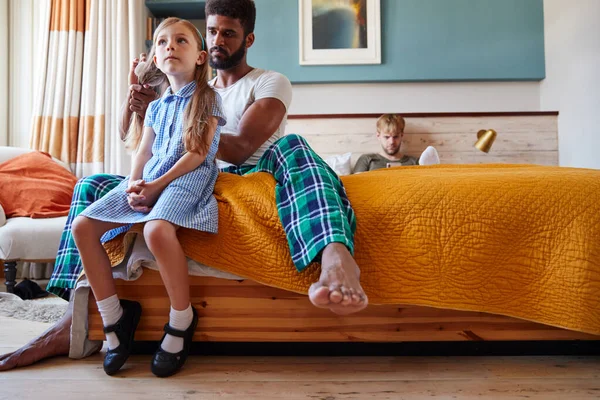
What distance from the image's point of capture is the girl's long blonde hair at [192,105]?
1246 millimetres

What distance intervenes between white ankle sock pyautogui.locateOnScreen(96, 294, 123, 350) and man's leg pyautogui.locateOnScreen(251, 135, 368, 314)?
445mm

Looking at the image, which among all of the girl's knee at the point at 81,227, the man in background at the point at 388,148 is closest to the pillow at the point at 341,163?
the man in background at the point at 388,148

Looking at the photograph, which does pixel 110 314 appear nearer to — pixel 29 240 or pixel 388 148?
pixel 29 240

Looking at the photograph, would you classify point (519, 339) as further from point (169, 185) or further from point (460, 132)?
point (460, 132)

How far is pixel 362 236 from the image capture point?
1196mm

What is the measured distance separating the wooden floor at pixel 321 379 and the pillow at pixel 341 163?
5.80 ft

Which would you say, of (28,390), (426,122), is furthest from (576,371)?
(426,122)

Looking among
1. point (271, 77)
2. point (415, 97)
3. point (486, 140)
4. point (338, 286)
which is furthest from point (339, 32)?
point (338, 286)

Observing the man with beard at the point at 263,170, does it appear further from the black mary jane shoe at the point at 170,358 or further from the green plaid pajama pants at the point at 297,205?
the black mary jane shoe at the point at 170,358

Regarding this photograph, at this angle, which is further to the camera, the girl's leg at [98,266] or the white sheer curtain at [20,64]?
the white sheer curtain at [20,64]

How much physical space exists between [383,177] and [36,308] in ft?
4.71

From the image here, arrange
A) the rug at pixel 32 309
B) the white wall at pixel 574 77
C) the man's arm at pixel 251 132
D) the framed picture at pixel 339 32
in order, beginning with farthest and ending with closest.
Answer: the framed picture at pixel 339 32
the white wall at pixel 574 77
the rug at pixel 32 309
the man's arm at pixel 251 132

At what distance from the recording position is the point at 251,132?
1446 mm

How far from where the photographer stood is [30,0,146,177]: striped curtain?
126 inches
